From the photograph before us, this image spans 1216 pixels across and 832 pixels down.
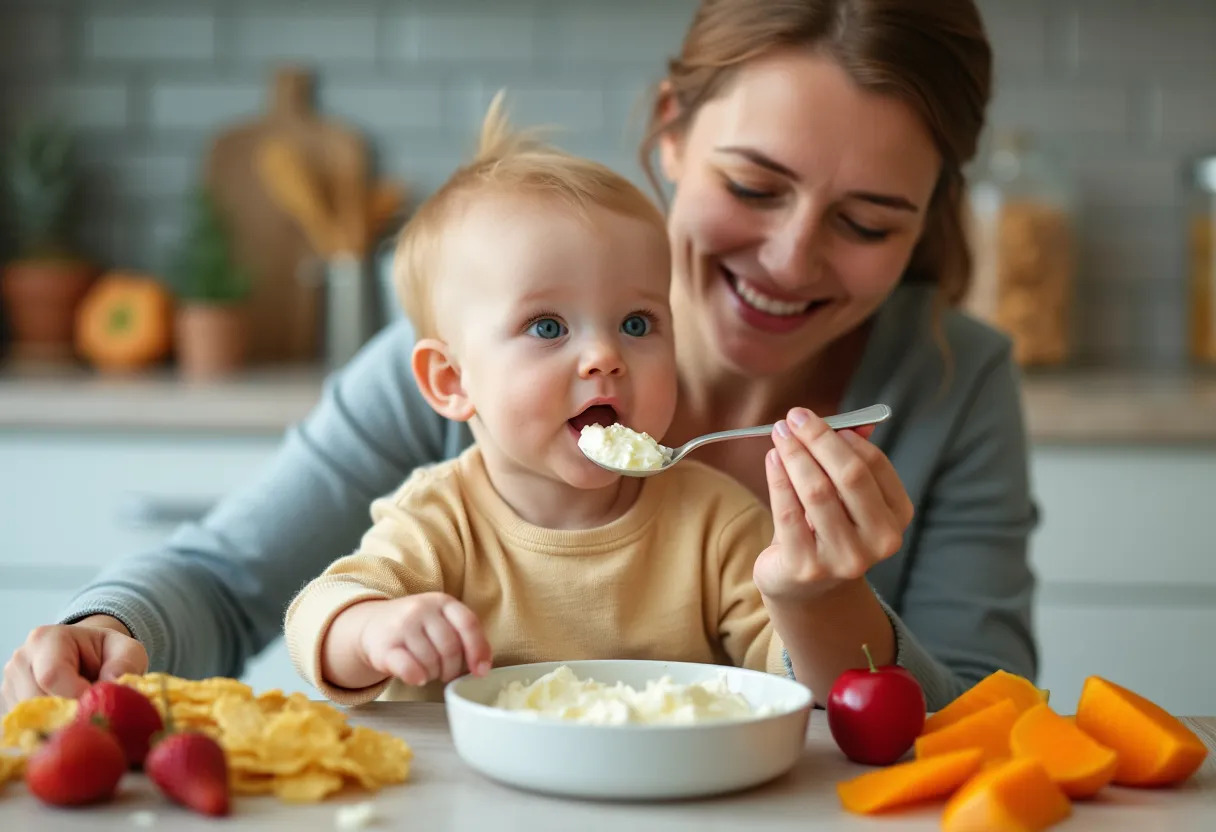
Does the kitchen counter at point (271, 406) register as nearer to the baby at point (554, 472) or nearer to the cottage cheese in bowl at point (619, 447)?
the baby at point (554, 472)

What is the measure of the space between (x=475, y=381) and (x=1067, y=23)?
2.04m

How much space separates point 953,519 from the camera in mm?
1525

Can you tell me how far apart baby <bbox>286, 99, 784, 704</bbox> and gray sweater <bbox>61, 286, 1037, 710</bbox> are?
0.31 m

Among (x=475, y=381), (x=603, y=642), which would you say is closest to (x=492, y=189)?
(x=475, y=381)

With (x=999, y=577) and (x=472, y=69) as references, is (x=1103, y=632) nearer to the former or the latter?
(x=999, y=577)

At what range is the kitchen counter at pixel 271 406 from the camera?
2133 mm

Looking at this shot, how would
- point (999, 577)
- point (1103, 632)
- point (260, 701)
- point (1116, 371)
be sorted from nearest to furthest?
point (260, 701) → point (999, 577) → point (1103, 632) → point (1116, 371)

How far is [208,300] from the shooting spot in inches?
104

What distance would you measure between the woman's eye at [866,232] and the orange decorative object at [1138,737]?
0.61m

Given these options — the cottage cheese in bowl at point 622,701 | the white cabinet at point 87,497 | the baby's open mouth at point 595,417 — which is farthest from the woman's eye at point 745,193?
the white cabinet at point 87,497

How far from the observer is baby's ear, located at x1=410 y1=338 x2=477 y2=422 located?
118 cm

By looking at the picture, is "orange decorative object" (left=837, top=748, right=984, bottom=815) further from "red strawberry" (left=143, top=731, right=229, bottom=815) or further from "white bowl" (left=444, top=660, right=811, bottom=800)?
"red strawberry" (left=143, top=731, right=229, bottom=815)

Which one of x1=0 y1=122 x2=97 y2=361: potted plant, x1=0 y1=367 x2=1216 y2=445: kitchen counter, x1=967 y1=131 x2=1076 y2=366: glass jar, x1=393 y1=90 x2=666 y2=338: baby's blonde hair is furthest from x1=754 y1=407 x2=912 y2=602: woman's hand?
x1=0 y1=122 x2=97 y2=361: potted plant

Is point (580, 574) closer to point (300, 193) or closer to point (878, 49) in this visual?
point (878, 49)
